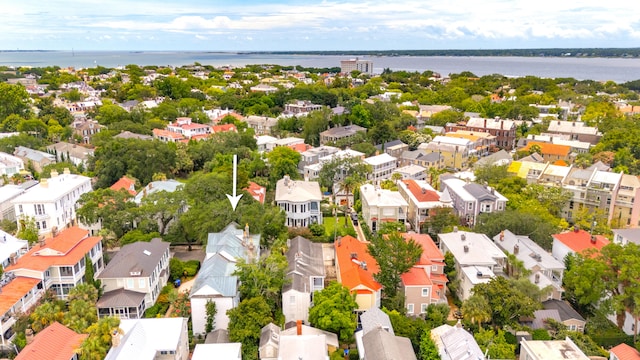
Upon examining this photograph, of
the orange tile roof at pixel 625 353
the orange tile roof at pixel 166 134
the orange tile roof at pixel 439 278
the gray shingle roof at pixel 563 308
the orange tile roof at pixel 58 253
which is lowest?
the gray shingle roof at pixel 563 308

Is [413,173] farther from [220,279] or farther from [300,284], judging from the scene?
[220,279]

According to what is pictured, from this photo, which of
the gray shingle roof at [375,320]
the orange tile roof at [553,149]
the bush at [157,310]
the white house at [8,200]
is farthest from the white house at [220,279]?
the orange tile roof at [553,149]

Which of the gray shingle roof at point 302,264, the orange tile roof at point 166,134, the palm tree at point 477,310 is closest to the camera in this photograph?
the palm tree at point 477,310

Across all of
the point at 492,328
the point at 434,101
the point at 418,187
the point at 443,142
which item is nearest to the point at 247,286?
the point at 492,328

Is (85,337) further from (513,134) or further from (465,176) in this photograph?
(513,134)

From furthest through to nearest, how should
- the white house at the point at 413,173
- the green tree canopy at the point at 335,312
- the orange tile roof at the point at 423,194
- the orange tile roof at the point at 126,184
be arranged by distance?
1. the white house at the point at 413,173
2. the orange tile roof at the point at 126,184
3. the orange tile roof at the point at 423,194
4. the green tree canopy at the point at 335,312

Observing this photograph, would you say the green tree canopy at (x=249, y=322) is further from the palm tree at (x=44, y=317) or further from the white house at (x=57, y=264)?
the white house at (x=57, y=264)
